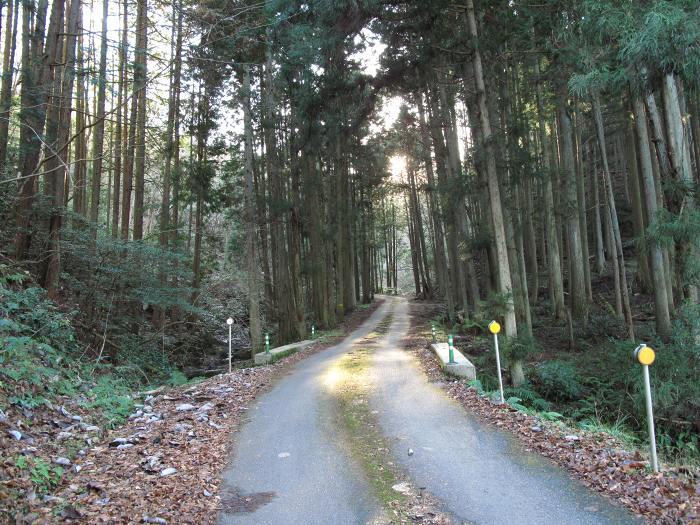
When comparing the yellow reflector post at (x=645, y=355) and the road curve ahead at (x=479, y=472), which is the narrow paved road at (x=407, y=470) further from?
the yellow reflector post at (x=645, y=355)

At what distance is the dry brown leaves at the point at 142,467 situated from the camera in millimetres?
3912

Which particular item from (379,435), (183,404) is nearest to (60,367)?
(183,404)

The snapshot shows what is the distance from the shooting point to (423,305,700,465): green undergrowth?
723 centimetres

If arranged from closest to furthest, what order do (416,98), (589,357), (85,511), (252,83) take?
(85,511)
(589,357)
(252,83)
(416,98)

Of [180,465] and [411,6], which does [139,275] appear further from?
[411,6]

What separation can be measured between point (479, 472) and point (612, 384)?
6.58m

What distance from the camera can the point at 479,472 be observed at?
16.4ft

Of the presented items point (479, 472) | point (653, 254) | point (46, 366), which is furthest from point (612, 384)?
point (46, 366)

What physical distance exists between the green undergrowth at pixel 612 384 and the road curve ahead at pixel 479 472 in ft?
5.17

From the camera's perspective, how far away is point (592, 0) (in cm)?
740

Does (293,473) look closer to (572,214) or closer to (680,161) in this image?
(680,161)

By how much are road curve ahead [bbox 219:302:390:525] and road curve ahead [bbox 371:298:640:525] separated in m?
0.80

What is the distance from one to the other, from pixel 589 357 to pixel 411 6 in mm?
10790

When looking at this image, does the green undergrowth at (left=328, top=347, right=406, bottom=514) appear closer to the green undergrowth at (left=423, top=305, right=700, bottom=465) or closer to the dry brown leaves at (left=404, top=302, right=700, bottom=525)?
the dry brown leaves at (left=404, top=302, right=700, bottom=525)
